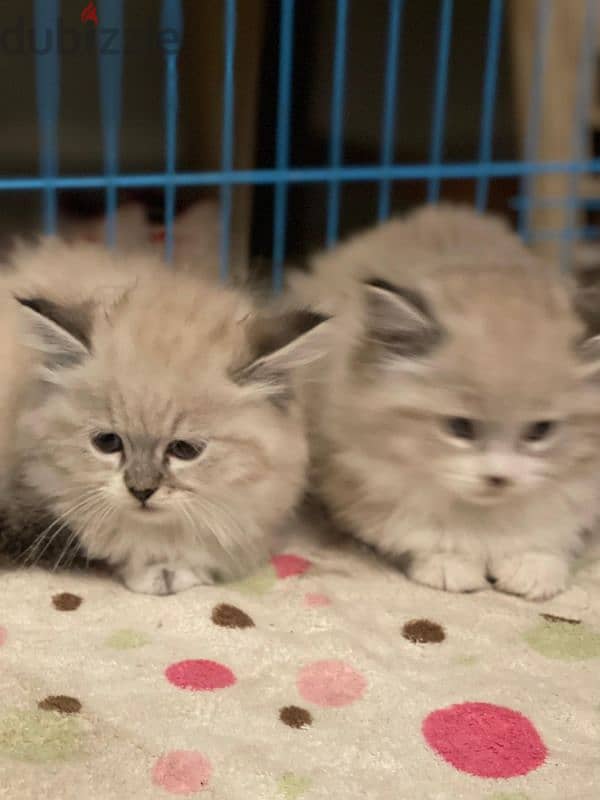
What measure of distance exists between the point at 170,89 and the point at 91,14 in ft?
1.06

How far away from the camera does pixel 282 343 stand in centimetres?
140

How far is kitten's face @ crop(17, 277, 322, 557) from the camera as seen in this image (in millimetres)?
1366

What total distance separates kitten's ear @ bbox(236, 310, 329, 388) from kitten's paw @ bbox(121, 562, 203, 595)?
346 mm

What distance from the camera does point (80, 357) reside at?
1410mm

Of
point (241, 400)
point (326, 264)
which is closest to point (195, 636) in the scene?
point (241, 400)

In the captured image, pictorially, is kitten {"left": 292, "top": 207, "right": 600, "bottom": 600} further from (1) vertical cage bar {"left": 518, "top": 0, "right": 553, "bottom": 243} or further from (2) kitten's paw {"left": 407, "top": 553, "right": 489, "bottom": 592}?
(1) vertical cage bar {"left": 518, "top": 0, "right": 553, "bottom": 243}

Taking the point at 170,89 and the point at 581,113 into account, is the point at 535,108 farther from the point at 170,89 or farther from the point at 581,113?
the point at 170,89

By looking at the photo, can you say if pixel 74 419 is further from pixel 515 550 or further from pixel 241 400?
pixel 515 550

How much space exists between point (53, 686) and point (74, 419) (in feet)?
1.28

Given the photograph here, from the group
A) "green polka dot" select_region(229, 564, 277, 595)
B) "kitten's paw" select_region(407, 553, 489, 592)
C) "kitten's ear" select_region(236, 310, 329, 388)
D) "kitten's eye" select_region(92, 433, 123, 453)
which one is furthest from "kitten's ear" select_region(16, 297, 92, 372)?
"kitten's paw" select_region(407, 553, 489, 592)

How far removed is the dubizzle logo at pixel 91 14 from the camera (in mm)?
1894

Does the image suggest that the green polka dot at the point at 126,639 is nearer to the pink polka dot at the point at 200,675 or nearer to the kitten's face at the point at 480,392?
the pink polka dot at the point at 200,675

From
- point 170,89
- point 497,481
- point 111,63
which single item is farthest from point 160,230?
point 497,481

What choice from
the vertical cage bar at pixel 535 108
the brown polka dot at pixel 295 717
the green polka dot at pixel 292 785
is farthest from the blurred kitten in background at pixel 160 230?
the green polka dot at pixel 292 785
